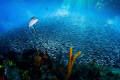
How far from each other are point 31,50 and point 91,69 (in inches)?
234

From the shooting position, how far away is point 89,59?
17.7 ft

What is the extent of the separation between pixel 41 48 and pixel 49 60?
5.56 ft

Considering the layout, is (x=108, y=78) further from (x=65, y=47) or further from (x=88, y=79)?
(x=65, y=47)

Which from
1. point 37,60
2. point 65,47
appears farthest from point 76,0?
point 37,60

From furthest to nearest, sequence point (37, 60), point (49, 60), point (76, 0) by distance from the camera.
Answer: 1. point (76, 0)
2. point (49, 60)
3. point (37, 60)

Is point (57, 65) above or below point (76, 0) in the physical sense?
below

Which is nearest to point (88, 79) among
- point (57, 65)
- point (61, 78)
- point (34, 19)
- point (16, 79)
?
point (61, 78)

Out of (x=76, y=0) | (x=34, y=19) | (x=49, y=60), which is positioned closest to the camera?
(x=34, y=19)

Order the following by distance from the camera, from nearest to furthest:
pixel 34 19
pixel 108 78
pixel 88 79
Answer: pixel 34 19, pixel 108 78, pixel 88 79

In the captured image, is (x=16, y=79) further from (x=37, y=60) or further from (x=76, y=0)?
(x=76, y=0)

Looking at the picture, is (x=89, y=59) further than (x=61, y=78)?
Yes

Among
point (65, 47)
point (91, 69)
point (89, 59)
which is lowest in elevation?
point (91, 69)

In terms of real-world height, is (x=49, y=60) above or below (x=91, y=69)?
above

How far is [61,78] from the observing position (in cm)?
427
